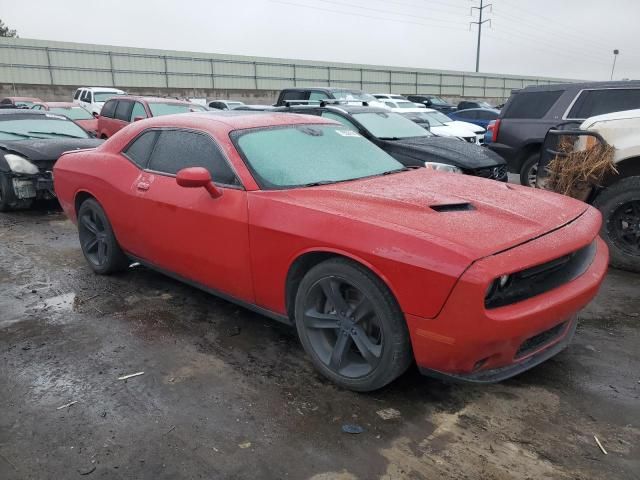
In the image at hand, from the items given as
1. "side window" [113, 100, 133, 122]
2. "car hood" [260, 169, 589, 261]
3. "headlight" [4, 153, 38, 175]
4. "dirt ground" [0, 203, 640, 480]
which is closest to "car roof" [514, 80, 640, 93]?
"dirt ground" [0, 203, 640, 480]

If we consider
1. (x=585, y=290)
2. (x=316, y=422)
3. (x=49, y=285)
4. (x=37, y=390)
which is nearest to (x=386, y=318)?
(x=316, y=422)

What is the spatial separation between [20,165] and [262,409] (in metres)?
6.12

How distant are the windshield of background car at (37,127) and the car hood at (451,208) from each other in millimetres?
6528

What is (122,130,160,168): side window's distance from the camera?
14.1 ft

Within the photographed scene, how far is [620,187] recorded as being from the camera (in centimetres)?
480

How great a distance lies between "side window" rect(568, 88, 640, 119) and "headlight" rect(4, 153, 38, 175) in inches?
306

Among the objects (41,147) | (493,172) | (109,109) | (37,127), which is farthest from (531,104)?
(109,109)

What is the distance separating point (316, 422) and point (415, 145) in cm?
533

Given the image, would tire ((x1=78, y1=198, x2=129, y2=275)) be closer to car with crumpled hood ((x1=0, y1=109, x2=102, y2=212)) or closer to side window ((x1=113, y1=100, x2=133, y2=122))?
car with crumpled hood ((x1=0, y1=109, x2=102, y2=212))

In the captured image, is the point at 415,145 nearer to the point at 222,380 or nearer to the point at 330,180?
the point at 330,180

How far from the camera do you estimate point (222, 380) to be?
10.2 feet

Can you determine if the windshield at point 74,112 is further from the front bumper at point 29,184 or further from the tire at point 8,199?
the front bumper at point 29,184

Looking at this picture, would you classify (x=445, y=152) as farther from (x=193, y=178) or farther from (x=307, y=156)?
(x=193, y=178)

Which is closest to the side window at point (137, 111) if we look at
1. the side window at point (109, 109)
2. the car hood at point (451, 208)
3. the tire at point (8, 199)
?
the side window at point (109, 109)
